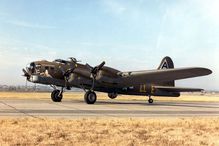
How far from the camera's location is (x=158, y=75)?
3250cm

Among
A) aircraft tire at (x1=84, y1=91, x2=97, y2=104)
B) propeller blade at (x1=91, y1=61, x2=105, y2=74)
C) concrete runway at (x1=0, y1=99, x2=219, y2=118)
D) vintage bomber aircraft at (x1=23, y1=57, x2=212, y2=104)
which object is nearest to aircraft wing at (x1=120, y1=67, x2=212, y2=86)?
A: vintage bomber aircraft at (x1=23, y1=57, x2=212, y2=104)

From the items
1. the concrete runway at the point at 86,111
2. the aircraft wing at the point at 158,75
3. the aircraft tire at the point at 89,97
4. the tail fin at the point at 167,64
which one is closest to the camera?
the concrete runway at the point at 86,111

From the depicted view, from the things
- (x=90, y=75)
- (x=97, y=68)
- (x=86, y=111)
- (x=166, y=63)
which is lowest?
(x=86, y=111)

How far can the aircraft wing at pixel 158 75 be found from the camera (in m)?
31.0

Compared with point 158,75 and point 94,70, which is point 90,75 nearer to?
point 94,70

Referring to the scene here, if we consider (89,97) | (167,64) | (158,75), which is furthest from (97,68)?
(167,64)

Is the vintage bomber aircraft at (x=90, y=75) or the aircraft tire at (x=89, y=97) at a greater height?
Answer: the vintage bomber aircraft at (x=90, y=75)

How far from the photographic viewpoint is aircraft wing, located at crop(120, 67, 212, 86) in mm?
31006

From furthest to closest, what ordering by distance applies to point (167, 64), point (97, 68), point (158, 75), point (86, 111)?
point (167, 64), point (158, 75), point (97, 68), point (86, 111)

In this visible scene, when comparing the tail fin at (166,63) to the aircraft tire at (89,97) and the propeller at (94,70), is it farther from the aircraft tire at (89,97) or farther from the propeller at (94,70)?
the aircraft tire at (89,97)

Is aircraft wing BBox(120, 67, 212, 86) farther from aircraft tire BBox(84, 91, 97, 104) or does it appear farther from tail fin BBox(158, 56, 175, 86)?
tail fin BBox(158, 56, 175, 86)

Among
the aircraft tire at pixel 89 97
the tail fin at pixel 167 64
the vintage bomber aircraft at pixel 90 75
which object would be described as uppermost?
the tail fin at pixel 167 64

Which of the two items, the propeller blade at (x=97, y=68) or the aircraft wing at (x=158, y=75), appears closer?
the aircraft wing at (x=158, y=75)

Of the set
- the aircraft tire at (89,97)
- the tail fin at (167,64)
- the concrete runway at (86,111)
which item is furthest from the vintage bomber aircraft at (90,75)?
the tail fin at (167,64)
